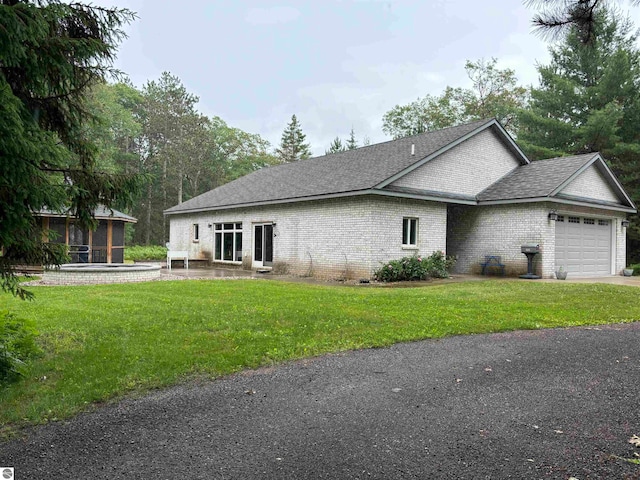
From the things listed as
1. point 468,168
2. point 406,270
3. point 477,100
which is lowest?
point 406,270

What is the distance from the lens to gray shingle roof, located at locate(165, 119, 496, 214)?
616 inches

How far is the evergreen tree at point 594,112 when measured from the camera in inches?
982

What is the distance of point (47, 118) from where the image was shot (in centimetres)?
459

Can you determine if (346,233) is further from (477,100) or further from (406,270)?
(477,100)

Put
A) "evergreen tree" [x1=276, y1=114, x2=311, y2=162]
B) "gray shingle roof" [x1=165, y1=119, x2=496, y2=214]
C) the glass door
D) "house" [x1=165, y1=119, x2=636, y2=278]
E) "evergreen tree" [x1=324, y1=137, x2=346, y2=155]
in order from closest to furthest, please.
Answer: "house" [x1=165, y1=119, x2=636, y2=278]
"gray shingle roof" [x1=165, y1=119, x2=496, y2=214]
the glass door
"evergreen tree" [x1=324, y1=137, x2=346, y2=155]
"evergreen tree" [x1=276, y1=114, x2=311, y2=162]

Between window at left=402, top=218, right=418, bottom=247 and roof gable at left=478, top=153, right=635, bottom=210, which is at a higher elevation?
roof gable at left=478, top=153, right=635, bottom=210

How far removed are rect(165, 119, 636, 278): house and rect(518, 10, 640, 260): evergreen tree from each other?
24.1 ft

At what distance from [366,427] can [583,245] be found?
17.6m

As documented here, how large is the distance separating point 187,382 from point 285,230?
44.2 feet

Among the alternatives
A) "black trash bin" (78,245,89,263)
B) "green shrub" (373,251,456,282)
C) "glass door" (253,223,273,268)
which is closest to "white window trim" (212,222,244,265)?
"glass door" (253,223,273,268)

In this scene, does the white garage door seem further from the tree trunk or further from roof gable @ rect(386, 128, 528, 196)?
the tree trunk

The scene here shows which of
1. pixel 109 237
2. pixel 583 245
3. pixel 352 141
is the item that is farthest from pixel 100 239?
pixel 352 141

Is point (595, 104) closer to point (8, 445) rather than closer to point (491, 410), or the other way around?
point (491, 410)

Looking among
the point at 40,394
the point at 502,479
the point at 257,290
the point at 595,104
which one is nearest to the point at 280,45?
the point at 257,290
